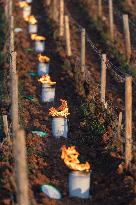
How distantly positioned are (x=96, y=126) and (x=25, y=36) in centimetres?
1110

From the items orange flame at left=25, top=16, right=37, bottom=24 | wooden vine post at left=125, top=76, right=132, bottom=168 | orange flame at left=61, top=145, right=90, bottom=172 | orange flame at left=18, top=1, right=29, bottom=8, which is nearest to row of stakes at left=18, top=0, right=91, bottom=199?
orange flame at left=61, top=145, right=90, bottom=172

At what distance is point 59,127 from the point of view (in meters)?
15.3

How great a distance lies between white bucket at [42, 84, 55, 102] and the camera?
59.4ft

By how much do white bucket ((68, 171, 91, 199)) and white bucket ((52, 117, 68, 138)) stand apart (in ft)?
11.2

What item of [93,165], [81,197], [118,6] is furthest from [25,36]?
[81,197]

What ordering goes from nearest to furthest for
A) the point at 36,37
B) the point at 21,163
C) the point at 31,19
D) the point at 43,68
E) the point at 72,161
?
the point at 21,163 → the point at 72,161 → the point at 43,68 → the point at 36,37 → the point at 31,19

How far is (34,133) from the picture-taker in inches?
588

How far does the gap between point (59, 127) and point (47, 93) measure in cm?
295

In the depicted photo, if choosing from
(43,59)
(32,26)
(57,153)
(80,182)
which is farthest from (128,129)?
(32,26)

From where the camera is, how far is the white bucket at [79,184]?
11.8 metres

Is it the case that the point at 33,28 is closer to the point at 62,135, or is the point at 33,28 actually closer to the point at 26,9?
the point at 26,9

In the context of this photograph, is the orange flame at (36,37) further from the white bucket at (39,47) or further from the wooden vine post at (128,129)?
the wooden vine post at (128,129)

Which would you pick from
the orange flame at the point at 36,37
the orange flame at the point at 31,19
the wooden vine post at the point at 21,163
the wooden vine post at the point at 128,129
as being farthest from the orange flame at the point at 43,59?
the wooden vine post at the point at 21,163

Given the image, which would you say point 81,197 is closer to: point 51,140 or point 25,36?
point 51,140
